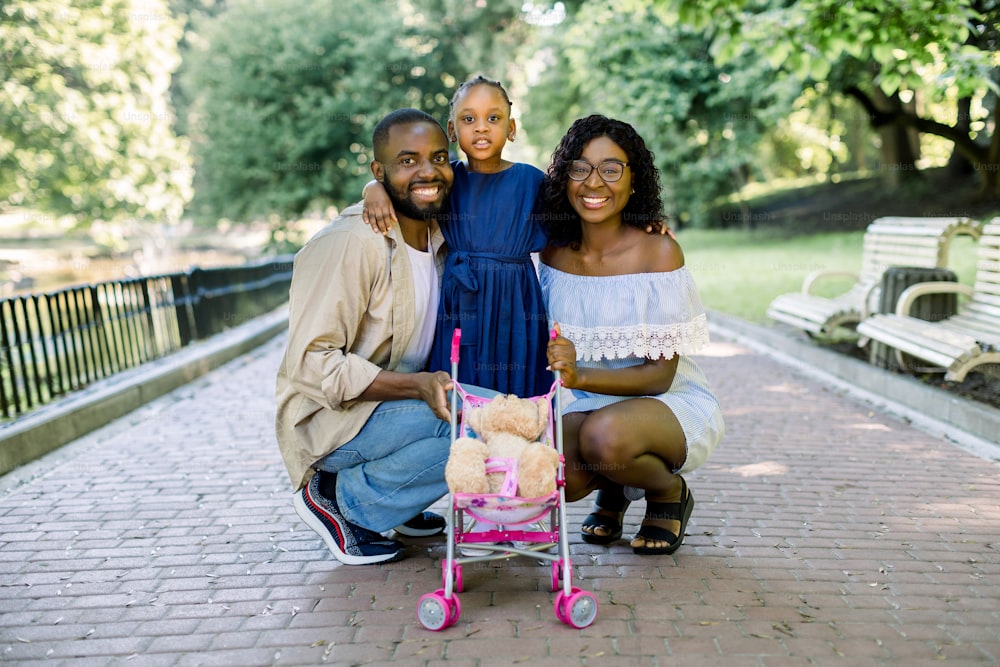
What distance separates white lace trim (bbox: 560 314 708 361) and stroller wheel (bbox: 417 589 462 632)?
132 cm

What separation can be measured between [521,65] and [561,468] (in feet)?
82.7

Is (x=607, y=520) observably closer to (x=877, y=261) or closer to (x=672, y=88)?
(x=877, y=261)

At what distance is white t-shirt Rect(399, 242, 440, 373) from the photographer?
4.00m

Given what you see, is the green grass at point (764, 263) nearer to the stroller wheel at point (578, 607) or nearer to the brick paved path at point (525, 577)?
the brick paved path at point (525, 577)

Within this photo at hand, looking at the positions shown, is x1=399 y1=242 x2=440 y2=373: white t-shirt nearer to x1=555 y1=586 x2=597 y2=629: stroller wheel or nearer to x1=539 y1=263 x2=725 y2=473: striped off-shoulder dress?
x1=539 y1=263 x2=725 y2=473: striped off-shoulder dress

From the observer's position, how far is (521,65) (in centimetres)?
2688

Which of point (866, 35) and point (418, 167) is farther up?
point (866, 35)

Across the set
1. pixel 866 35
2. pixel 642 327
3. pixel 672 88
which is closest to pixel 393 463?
pixel 642 327

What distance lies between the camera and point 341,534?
13.2ft

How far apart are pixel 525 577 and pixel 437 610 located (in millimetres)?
672

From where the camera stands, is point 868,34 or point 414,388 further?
point 868,34

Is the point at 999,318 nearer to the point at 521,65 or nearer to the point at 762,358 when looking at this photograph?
the point at 762,358

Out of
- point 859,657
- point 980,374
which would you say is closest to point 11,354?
point 859,657

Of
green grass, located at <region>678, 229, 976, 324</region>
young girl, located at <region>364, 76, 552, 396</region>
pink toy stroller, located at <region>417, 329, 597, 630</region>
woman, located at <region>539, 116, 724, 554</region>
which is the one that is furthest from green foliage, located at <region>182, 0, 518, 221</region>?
pink toy stroller, located at <region>417, 329, 597, 630</region>
